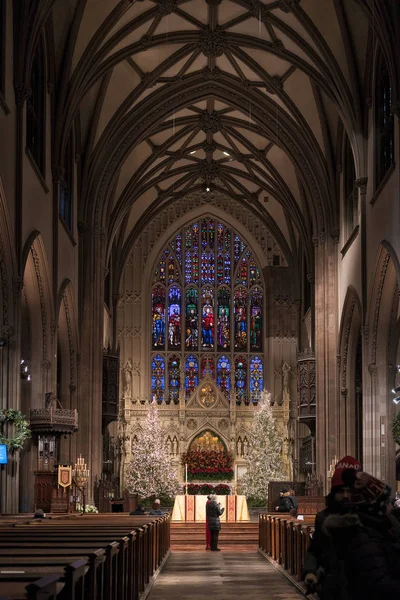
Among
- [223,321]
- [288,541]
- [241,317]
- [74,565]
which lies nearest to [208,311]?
[223,321]

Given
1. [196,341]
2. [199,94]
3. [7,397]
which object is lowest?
[7,397]

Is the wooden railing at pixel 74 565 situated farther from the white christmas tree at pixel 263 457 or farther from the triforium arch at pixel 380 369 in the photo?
the white christmas tree at pixel 263 457

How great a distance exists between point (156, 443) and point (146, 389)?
12.7 feet

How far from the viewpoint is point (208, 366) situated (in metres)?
43.3

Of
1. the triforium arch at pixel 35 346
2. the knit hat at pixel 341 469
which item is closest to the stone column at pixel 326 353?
the triforium arch at pixel 35 346

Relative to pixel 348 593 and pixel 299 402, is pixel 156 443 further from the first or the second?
pixel 348 593

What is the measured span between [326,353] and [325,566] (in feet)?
83.0

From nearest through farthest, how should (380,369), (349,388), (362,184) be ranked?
1. (380,369)
2. (362,184)
3. (349,388)

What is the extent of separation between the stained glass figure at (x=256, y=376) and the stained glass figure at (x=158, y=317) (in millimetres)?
4076

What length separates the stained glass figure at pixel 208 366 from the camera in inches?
1694

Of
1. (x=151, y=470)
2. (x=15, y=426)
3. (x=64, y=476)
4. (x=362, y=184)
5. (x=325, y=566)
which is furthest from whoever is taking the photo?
(x=151, y=470)

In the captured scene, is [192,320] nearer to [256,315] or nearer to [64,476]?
[256,315]

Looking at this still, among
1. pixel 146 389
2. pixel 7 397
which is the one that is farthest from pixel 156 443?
pixel 7 397

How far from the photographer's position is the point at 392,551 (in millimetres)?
5566
